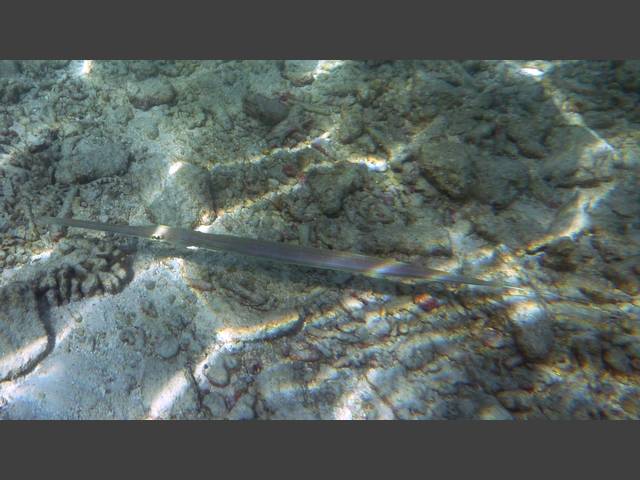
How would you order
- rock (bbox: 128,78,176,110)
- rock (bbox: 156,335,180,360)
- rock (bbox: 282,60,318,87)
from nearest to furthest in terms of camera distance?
rock (bbox: 156,335,180,360) < rock (bbox: 128,78,176,110) < rock (bbox: 282,60,318,87)

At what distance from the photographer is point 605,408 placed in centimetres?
304

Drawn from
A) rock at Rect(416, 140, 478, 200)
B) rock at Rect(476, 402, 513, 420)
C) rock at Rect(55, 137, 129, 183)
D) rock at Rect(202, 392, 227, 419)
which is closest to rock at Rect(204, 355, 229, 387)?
rock at Rect(202, 392, 227, 419)

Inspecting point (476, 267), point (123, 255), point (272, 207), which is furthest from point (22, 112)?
point (476, 267)

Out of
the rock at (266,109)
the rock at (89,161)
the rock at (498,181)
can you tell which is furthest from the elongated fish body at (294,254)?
the rock at (266,109)

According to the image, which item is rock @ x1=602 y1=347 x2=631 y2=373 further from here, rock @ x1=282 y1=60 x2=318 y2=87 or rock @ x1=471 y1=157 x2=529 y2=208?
rock @ x1=282 y1=60 x2=318 y2=87

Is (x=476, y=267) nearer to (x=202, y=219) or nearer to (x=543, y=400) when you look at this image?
(x=543, y=400)

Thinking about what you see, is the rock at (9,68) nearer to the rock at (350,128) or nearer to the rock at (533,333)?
the rock at (350,128)

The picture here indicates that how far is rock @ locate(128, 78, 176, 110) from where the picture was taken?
4855mm

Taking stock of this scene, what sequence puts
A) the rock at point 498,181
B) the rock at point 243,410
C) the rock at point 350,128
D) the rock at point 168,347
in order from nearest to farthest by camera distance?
1. the rock at point 243,410
2. the rock at point 168,347
3. the rock at point 498,181
4. the rock at point 350,128

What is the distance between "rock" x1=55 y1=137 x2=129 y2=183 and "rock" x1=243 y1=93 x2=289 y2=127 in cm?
162

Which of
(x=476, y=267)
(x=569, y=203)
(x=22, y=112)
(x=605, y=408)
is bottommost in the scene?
(x=605, y=408)

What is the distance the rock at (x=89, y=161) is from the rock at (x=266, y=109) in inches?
63.9

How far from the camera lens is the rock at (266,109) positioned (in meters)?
4.69

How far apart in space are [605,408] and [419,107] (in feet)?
12.2
